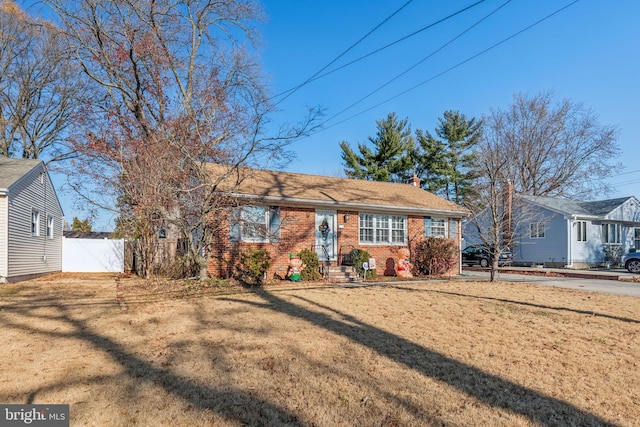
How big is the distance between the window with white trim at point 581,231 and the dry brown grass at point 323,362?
18612 mm

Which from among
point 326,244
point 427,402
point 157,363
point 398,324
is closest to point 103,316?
point 157,363

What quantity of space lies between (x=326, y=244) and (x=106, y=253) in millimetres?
11291

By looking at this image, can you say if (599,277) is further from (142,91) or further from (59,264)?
(59,264)

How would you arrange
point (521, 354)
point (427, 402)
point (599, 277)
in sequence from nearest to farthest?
point (427, 402) < point (521, 354) < point (599, 277)

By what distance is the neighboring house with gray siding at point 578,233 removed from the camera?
79.6ft

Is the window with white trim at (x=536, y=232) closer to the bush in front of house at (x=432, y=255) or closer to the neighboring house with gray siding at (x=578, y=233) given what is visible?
the neighboring house with gray siding at (x=578, y=233)

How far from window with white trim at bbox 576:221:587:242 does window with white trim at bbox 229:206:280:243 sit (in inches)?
815

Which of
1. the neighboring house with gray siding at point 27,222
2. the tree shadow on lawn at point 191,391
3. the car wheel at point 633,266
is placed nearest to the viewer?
the tree shadow on lawn at point 191,391

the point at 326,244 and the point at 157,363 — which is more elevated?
the point at 326,244

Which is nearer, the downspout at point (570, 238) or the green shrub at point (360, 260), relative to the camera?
the green shrub at point (360, 260)

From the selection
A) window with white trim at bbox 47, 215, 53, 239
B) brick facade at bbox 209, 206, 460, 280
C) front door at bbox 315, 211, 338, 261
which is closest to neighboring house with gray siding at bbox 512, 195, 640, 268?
brick facade at bbox 209, 206, 460, 280

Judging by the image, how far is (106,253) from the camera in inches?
742

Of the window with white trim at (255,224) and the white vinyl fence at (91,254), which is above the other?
the window with white trim at (255,224)

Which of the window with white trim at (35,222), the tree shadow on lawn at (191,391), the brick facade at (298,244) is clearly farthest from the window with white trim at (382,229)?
the window with white trim at (35,222)
